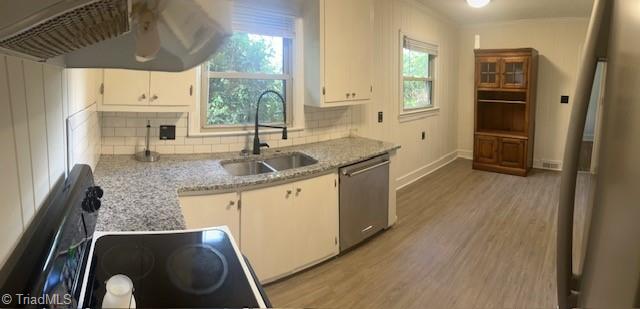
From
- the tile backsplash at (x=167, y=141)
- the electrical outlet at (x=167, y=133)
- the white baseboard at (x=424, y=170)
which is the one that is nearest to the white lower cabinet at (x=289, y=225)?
the tile backsplash at (x=167, y=141)

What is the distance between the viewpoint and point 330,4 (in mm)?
3242

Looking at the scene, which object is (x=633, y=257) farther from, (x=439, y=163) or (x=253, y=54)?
(x=439, y=163)

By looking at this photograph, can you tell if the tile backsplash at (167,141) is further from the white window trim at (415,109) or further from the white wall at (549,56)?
the white wall at (549,56)

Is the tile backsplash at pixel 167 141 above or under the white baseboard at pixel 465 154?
above

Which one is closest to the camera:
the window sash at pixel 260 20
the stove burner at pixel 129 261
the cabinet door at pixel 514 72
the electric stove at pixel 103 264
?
the electric stove at pixel 103 264

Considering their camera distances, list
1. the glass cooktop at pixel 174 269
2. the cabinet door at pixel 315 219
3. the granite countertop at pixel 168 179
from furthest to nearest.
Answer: the cabinet door at pixel 315 219 → the granite countertop at pixel 168 179 → the glass cooktop at pixel 174 269

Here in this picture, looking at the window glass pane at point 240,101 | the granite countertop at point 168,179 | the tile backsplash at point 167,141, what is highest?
the window glass pane at point 240,101

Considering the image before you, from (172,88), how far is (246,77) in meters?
0.78

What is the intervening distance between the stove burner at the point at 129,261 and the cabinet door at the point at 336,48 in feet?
7.71

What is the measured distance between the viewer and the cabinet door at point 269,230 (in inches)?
96.0

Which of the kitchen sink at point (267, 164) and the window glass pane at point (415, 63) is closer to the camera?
the kitchen sink at point (267, 164)

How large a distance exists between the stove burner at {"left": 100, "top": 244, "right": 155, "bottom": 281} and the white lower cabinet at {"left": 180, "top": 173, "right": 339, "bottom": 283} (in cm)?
99

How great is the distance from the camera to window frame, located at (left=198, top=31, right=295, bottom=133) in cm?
301

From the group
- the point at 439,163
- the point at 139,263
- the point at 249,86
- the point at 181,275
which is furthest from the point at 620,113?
the point at 439,163
